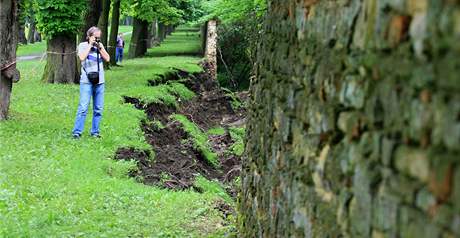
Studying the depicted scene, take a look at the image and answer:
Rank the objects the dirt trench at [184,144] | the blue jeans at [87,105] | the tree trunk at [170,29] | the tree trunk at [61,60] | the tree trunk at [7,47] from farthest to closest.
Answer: the tree trunk at [170,29], the tree trunk at [61,60], the tree trunk at [7,47], the blue jeans at [87,105], the dirt trench at [184,144]

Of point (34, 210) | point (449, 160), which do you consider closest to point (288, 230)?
point (449, 160)

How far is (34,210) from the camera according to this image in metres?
8.20

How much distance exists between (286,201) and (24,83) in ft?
57.1

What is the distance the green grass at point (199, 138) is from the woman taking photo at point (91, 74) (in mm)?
3053

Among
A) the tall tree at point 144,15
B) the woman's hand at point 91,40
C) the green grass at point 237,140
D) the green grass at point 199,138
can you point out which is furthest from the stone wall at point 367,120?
the tall tree at point 144,15

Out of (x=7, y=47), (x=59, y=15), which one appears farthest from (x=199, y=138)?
(x=59, y=15)

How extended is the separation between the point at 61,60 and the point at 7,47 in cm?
723

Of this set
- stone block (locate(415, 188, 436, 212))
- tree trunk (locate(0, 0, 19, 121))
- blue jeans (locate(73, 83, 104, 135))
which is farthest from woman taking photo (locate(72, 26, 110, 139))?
stone block (locate(415, 188, 436, 212))

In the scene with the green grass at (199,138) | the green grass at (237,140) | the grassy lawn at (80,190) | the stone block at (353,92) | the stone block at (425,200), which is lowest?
the green grass at (237,140)

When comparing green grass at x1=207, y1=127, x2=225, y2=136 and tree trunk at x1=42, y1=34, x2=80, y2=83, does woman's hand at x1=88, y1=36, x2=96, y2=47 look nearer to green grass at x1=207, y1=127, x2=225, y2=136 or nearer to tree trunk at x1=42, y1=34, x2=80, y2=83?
green grass at x1=207, y1=127, x2=225, y2=136

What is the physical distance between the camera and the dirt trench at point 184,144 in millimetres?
12437

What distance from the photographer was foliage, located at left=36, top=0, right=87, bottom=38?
19047mm

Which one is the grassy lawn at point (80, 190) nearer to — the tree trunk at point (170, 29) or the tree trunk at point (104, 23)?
the tree trunk at point (104, 23)

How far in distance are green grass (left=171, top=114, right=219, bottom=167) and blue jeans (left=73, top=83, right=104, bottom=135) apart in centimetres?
290
